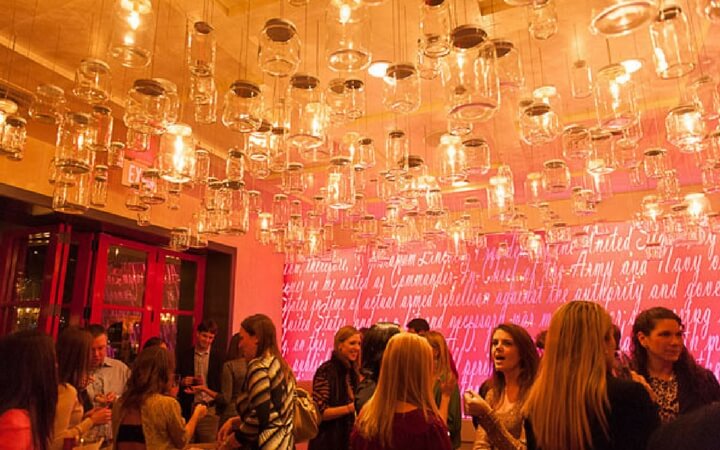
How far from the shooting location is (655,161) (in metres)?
4.18

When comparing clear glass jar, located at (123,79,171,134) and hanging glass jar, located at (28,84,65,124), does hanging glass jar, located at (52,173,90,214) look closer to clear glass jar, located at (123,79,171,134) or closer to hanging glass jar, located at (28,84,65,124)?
hanging glass jar, located at (28,84,65,124)

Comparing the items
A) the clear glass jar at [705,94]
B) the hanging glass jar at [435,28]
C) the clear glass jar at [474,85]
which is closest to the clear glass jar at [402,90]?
the hanging glass jar at [435,28]

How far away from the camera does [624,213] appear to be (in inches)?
302

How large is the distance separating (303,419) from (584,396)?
201cm

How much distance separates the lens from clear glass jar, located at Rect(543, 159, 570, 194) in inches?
163

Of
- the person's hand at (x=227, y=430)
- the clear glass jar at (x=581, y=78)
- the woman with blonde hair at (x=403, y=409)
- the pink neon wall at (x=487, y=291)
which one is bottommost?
the person's hand at (x=227, y=430)

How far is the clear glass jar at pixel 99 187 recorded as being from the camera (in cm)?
429

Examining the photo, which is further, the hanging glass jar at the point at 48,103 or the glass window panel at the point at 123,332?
the glass window panel at the point at 123,332

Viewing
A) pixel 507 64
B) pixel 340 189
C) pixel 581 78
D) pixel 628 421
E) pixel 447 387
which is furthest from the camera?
pixel 447 387

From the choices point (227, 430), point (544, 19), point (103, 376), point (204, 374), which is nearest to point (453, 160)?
point (544, 19)

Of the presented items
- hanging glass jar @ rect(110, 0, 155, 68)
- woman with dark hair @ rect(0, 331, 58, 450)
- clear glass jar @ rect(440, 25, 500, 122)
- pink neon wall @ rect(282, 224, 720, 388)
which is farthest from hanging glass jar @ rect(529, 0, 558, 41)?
pink neon wall @ rect(282, 224, 720, 388)

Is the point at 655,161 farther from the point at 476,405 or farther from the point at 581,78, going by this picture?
the point at 476,405

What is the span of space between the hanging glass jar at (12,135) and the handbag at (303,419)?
86.9 inches

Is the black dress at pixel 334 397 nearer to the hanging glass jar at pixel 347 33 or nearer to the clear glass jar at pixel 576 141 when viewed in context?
the clear glass jar at pixel 576 141
